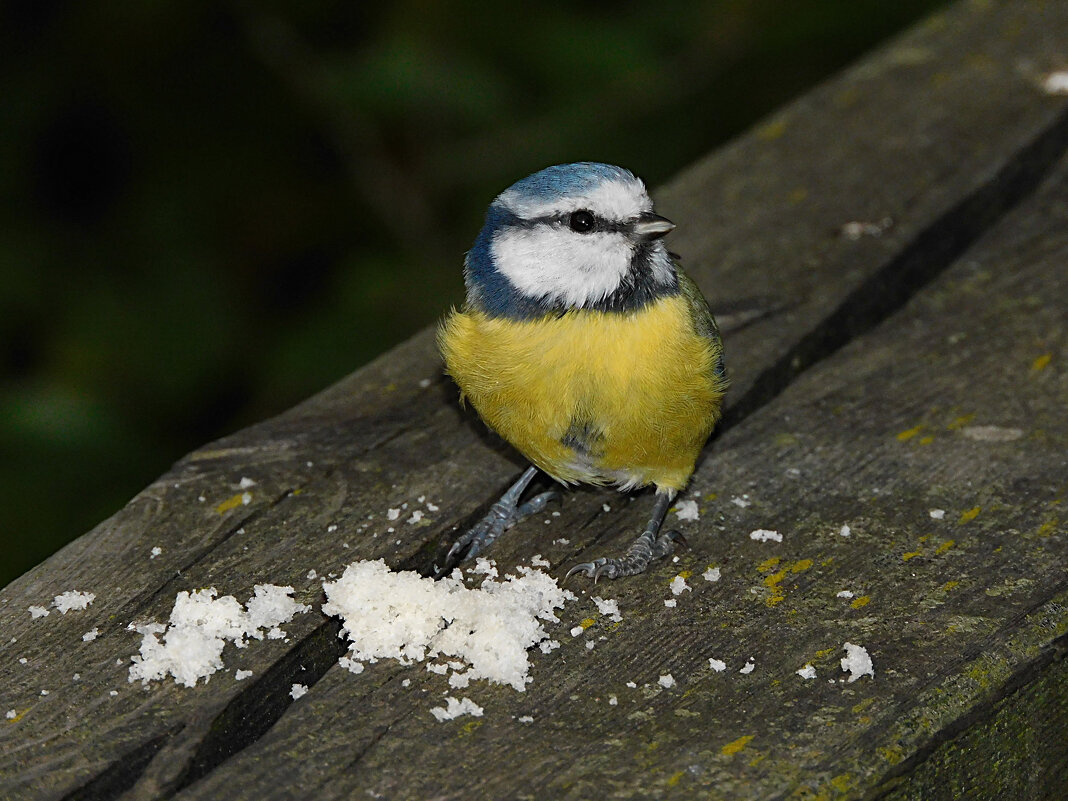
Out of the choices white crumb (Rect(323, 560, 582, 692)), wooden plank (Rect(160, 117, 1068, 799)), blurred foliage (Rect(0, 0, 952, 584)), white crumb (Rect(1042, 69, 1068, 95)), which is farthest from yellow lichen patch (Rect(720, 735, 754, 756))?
blurred foliage (Rect(0, 0, 952, 584))

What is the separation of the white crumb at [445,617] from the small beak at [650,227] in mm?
718

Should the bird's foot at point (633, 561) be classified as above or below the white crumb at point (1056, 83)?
above

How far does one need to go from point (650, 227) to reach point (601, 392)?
1.11 ft

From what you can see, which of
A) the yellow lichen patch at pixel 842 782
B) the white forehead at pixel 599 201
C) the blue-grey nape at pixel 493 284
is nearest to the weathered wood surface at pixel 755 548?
the yellow lichen patch at pixel 842 782

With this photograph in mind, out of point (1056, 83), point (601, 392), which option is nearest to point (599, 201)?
point (601, 392)

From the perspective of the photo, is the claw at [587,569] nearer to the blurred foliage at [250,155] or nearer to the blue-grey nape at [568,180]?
the blue-grey nape at [568,180]

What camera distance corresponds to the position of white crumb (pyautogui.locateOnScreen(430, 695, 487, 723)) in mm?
1646

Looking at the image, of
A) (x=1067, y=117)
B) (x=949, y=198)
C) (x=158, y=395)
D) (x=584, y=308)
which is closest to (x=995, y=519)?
(x=584, y=308)

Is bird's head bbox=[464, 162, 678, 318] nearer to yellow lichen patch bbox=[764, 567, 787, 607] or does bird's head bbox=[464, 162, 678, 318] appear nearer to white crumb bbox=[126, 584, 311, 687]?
yellow lichen patch bbox=[764, 567, 787, 607]

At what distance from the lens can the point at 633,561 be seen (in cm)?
200

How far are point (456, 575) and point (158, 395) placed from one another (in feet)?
8.03

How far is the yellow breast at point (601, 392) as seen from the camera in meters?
2.25

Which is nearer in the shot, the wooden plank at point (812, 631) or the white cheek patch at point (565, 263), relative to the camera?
the wooden plank at point (812, 631)

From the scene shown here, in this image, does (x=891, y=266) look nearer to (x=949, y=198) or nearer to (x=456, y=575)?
(x=949, y=198)
